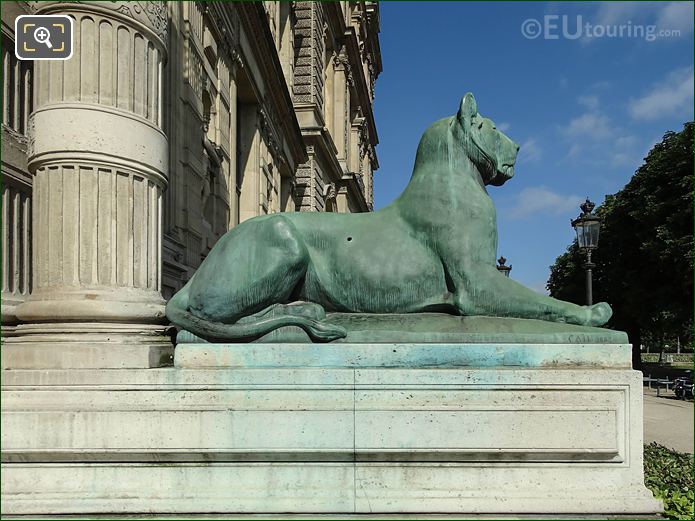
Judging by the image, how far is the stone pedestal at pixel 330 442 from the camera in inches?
135

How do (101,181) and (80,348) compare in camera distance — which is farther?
(101,181)

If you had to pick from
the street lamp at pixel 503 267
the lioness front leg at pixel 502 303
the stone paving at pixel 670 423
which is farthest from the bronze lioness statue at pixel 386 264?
the street lamp at pixel 503 267

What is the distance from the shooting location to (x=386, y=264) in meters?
4.09

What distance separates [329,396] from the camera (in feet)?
11.5

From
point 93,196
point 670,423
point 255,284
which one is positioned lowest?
point 670,423

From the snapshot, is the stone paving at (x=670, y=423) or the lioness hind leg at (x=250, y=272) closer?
the lioness hind leg at (x=250, y=272)

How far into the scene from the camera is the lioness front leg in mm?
3979

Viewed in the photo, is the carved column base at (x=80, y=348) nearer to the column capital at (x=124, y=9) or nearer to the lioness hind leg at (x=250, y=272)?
the lioness hind leg at (x=250, y=272)

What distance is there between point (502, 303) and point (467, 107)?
1.44 m

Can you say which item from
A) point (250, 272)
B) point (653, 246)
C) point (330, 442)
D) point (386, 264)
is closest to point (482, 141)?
point (386, 264)

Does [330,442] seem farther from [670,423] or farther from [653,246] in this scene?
[653,246]

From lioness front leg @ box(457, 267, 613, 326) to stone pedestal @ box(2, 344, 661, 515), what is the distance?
0.55 m

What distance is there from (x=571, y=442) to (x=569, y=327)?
0.78 metres

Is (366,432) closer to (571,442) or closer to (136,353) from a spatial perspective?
(571,442)
